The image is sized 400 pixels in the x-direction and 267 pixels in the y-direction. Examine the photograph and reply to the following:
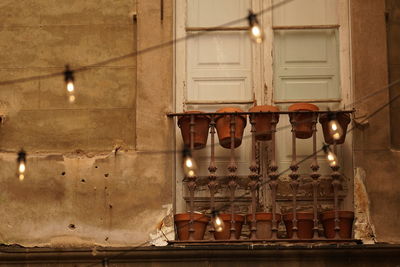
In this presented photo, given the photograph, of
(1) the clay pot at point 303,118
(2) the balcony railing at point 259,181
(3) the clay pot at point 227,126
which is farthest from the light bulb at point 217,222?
(1) the clay pot at point 303,118

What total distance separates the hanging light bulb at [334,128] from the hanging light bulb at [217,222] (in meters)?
1.10

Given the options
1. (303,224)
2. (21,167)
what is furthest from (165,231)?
(21,167)

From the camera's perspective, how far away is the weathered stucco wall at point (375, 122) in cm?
942

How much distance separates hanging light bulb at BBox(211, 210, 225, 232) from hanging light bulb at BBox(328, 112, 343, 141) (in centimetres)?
110

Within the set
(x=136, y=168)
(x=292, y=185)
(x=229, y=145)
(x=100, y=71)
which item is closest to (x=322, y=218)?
(x=292, y=185)

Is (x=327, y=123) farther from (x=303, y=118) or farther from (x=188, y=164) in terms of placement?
(x=188, y=164)

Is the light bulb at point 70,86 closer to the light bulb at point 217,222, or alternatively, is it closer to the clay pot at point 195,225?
the clay pot at point 195,225

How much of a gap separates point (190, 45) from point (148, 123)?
0.80 meters

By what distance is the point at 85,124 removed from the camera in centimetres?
974

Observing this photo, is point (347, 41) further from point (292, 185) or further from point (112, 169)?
point (112, 169)

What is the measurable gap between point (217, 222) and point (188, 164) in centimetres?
52

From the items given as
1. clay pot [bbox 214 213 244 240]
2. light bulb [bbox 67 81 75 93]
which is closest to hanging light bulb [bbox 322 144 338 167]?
clay pot [bbox 214 213 244 240]

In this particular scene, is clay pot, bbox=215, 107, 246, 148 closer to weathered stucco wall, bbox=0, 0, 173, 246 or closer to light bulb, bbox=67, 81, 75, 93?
weathered stucco wall, bbox=0, 0, 173, 246

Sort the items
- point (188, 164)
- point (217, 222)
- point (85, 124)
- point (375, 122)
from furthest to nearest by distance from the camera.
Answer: point (85, 124) → point (375, 122) → point (217, 222) → point (188, 164)
